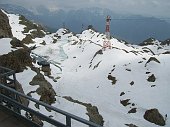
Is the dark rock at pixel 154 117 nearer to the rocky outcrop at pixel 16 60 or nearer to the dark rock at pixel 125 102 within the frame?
the dark rock at pixel 125 102

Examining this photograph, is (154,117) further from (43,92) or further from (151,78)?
(43,92)

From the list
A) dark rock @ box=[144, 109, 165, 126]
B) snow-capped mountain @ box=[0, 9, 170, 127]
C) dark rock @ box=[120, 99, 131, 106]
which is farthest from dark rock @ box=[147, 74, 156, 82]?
dark rock @ box=[144, 109, 165, 126]

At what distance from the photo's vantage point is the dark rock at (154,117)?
143 feet

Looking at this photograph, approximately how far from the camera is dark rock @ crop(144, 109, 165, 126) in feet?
143

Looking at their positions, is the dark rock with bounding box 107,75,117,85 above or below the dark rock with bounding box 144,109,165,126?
below

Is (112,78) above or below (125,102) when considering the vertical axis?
above

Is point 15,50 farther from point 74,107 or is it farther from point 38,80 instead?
point 74,107

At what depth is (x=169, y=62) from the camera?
63.6 meters

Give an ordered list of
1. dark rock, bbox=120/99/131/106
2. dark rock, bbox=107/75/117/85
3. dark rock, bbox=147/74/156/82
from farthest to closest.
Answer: dark rock, bbox=107/75/117/85
dark rock, bbox=147/74/156/82
dark rock, bbox=120/99/131/106

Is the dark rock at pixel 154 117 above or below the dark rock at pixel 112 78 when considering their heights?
above

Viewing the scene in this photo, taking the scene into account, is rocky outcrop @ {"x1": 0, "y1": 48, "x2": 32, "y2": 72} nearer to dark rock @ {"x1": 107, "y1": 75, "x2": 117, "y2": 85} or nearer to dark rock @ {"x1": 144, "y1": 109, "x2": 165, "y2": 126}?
dark rock @ {"x1": 144, "y1": 109, "x2": 165, "y2": 126}

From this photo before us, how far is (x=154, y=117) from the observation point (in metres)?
44.7

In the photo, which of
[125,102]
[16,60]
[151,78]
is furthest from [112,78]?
[16,60]

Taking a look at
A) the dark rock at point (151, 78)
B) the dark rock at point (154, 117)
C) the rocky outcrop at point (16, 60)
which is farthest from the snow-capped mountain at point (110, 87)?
the rocky outcrop at point (16, 60)
